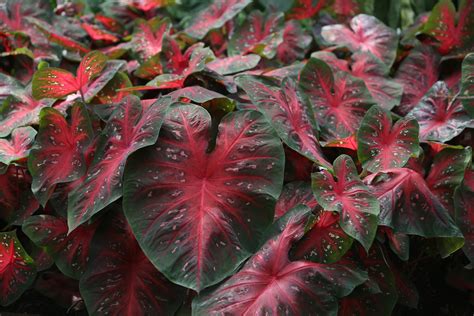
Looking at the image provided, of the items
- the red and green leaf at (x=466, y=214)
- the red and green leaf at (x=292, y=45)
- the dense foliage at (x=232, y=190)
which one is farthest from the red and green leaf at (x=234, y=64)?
the red and green leaf at (x=466, y=214)

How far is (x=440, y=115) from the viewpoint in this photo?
202cm

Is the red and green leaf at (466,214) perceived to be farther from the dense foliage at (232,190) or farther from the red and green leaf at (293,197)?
the red and green leaf at (293,197)

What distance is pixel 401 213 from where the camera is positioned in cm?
163

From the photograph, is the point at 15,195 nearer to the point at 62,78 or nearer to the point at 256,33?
the point at 62,78

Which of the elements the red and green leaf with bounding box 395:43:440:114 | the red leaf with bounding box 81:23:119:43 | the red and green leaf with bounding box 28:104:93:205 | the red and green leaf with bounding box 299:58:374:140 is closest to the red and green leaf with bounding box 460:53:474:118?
the red and green leaf with bounding box 299:58:374:140

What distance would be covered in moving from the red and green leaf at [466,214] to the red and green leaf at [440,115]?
25 centimetres

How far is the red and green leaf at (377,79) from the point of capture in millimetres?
2223

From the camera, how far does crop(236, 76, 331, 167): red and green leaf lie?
66.4 inches

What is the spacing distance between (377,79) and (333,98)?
30cm

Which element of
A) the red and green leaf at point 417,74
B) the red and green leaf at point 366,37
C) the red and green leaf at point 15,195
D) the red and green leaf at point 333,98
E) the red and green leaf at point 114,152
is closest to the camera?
the red and green leaf at point 114,152

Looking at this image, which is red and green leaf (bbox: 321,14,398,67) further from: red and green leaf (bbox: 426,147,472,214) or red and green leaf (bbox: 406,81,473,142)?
red and green leaf (bbox: 426,147,472,214)

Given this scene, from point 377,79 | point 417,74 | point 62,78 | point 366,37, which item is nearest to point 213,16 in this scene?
point 366,37

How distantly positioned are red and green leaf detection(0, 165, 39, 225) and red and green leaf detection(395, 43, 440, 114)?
1353 mm

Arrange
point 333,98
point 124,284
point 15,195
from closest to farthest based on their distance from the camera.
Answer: point 124,284 < point 15,195 < point 333,98
